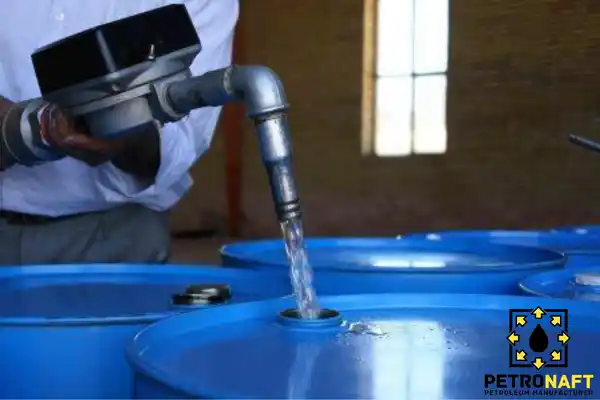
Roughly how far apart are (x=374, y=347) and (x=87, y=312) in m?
0.33

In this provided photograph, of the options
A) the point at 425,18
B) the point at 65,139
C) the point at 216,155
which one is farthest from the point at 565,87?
the point at 65,139

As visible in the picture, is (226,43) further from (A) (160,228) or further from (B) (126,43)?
(B) (126,43)

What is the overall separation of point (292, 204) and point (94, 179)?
1.96 feet

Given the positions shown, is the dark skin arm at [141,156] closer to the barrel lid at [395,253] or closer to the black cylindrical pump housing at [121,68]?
the barrel lid at [395,253]

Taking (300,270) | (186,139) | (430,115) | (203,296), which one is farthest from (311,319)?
(430,115)

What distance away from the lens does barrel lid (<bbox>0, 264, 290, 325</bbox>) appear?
920 millimetres

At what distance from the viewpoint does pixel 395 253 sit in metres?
1.50

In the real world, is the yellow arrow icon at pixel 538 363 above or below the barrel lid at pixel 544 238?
above

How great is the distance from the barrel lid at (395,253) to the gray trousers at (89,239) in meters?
Result: 0.12

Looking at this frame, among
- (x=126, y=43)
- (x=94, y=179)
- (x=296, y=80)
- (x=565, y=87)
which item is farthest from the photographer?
(x=296, y=80)

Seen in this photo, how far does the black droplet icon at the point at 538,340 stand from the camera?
731 millimetres

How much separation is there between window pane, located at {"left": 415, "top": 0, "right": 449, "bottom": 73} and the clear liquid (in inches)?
179

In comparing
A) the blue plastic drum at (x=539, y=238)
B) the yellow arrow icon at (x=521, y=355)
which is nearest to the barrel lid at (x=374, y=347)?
the yellow arrow icon at (x=521, y=355)

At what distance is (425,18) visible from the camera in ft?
17.4
